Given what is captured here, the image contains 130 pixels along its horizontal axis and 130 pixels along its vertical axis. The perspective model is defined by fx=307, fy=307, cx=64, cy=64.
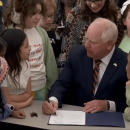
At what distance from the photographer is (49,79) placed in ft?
10.1

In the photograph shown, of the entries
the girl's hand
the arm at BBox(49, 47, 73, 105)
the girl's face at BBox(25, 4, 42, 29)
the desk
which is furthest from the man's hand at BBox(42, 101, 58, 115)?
the girl's face at BBox(25, 4, 42, 29)

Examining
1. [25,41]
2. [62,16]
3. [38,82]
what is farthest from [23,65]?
[62,16]

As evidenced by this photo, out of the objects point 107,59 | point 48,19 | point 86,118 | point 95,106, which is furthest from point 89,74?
point 48,19

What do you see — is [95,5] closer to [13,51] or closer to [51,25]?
[51,25]

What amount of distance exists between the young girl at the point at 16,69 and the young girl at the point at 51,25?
30.9 inches

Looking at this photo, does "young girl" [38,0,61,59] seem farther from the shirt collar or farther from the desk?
the desk

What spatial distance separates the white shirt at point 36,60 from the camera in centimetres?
281

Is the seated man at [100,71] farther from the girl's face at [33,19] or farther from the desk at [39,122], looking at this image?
the girl's face at [33,19]

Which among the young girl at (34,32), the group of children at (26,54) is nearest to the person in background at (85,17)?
the group of children at (26,54)

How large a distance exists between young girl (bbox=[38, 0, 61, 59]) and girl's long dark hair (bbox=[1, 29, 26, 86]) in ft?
2.54

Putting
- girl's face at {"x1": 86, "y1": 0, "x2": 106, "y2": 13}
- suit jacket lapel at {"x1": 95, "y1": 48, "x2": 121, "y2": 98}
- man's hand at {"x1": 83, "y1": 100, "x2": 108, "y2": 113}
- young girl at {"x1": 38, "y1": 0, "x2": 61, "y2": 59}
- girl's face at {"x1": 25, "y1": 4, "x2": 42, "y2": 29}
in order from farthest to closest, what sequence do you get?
young girl at {"x1": 38, "y1": 0, "x2": 61, "y2": 59} → girl's face at {"x1": 86, "y1": 0, "x2": 106, "y2": 13} → girl's face at {"x1": 25, "y1": 4, "x2": 42, "y2": 29} → suit jacket lapel at {"x1": 95, "y1": 48, "x2": 121, "y2": 98} → man's hand at {"x1": 83, "y1": 100, "x2": 108, "y2": 113}

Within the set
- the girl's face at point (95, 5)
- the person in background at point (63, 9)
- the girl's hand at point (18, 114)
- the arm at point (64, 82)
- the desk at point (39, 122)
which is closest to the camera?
A: the desk at point (39, 122)

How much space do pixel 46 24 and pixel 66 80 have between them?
898 millimetres

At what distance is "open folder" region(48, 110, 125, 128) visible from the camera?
2154 millimetres
